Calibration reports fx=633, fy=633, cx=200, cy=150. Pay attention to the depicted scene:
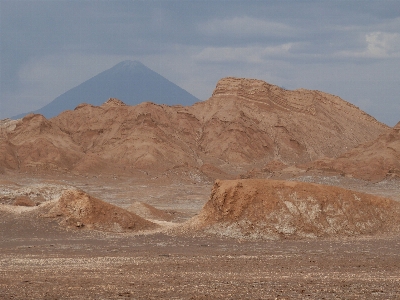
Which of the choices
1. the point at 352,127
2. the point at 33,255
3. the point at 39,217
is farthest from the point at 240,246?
the point at 352,127

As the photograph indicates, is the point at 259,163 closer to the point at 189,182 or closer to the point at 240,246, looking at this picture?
the point at 189,182

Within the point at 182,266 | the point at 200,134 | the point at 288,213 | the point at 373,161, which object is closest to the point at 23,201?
the point at 288,213

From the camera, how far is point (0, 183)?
2359 inches

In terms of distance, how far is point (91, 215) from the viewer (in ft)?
106

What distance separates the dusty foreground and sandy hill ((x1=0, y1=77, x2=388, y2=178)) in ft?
177

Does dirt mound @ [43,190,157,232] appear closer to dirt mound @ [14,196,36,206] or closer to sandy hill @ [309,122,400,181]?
dirt mound @ [14,196,36,206]

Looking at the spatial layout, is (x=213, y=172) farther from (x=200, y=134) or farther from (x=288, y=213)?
(x=288, y=213)

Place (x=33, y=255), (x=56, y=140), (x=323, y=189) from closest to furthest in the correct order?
(x=33, y=255) < (x=323, y=189) < (x=56, y=140)

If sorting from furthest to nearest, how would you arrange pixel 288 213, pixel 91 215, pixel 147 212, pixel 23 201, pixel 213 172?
pixel 213 172 → pixel 23 201 → pixel 147 212 → pixel 91 215 → pixel 288 213

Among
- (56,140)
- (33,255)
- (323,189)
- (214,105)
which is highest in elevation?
(214,105)

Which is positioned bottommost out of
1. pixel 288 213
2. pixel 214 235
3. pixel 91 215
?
pixel 214 235

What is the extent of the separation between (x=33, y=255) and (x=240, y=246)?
28.1ft

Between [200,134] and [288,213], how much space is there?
7481 centimetres

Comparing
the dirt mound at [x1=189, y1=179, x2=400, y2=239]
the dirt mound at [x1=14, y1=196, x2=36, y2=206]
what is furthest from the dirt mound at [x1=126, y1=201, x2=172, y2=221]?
the dirt mound at [x1=189, y1=179, x2=400, y2=239]
